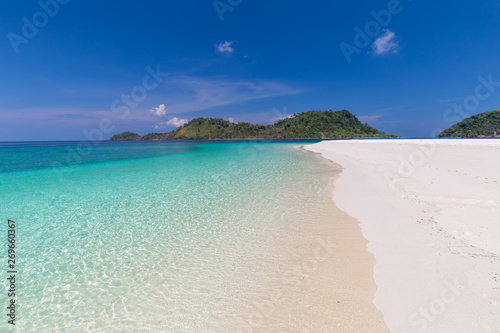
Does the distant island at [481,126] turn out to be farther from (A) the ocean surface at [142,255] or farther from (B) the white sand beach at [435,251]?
(A) the ocean surface at [142,255]

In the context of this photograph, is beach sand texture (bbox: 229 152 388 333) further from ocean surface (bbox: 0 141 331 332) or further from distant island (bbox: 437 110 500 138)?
distant island (bbox: 437 110 500 138)

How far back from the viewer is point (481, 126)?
14750 centimetres

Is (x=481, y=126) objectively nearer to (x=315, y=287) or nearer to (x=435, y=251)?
(x=435, y=251)

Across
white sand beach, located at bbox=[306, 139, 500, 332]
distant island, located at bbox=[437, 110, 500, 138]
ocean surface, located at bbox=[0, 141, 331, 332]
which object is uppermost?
distant island, located at bbox=[437, 110, 500, 138]

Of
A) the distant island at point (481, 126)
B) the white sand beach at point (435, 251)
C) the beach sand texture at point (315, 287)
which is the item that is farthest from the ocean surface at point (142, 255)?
the distant island at point (481, 126)

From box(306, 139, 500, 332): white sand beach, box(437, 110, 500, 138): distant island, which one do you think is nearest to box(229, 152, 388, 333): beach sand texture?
box(306, 139, 500, 332): white sand beach

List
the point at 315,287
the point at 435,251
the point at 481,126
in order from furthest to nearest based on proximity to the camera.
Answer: the point at 481,126, the point at 435,251, the point at 315,287

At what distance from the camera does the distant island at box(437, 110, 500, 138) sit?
5541 inches

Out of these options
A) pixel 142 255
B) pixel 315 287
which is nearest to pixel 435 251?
pixel 315 287

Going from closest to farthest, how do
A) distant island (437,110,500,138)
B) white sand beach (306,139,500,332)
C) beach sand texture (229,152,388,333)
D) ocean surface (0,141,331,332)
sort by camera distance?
1. white sand beach (306,139,500,332)
2. beach sand texture (229,152,388,333)
3. ocean surface (0,141,331,332)
4. distant island (437,110,500,138)

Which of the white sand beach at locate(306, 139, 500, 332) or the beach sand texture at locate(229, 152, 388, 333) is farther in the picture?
the beach sand texture at locate(229, 152, 388, 333)

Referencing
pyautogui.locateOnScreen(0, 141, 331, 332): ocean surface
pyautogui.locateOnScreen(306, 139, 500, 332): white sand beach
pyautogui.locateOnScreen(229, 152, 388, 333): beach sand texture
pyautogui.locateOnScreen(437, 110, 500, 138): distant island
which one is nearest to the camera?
pyautogui.locateOnScreen(306, 139, 500, 332): white sand beach

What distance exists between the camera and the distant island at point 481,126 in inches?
5541

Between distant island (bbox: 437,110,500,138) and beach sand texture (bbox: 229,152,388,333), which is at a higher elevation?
distant island (bbox: 437,110,500,138)
